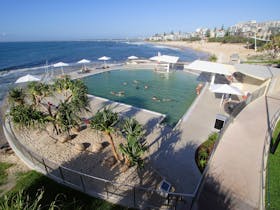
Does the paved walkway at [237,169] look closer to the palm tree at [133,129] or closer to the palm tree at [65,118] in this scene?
the palm tree at [133,129]

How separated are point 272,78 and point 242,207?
13674 mm

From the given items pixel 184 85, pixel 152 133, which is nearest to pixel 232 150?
pixel 152 133

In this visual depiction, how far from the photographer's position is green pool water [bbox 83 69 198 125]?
1592 cm

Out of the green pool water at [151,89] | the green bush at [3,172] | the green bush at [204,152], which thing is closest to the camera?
the green bush at [3,172]

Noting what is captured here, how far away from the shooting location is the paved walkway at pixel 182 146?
7.51 metres

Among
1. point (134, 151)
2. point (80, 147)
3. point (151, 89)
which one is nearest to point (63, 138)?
point (80, 147)

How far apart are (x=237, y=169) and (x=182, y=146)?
9.49ft

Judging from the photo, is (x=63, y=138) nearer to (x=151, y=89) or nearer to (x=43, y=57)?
(x=151, y=89)

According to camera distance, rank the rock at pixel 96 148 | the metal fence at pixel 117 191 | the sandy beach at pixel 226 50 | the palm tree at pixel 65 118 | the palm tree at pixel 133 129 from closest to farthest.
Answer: the metal fence at pixel 117 191
the palm tree at pixel 133 129
the palm tree at pixel 65 118
the rock at pixel 96 148
the sandy beach at pixel 226 50

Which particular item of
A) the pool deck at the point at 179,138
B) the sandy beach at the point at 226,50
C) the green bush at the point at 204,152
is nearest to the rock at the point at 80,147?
the pool deck at the point at 179,138

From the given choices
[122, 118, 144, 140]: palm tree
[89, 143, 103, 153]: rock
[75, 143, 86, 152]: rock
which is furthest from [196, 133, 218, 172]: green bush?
[75, 143, 86, 152]: rock

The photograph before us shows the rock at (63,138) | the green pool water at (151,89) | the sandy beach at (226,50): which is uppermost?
the sandy beach at (226,50)

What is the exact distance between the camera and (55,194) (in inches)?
280

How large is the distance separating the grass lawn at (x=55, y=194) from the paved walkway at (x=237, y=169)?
12.7 feet
